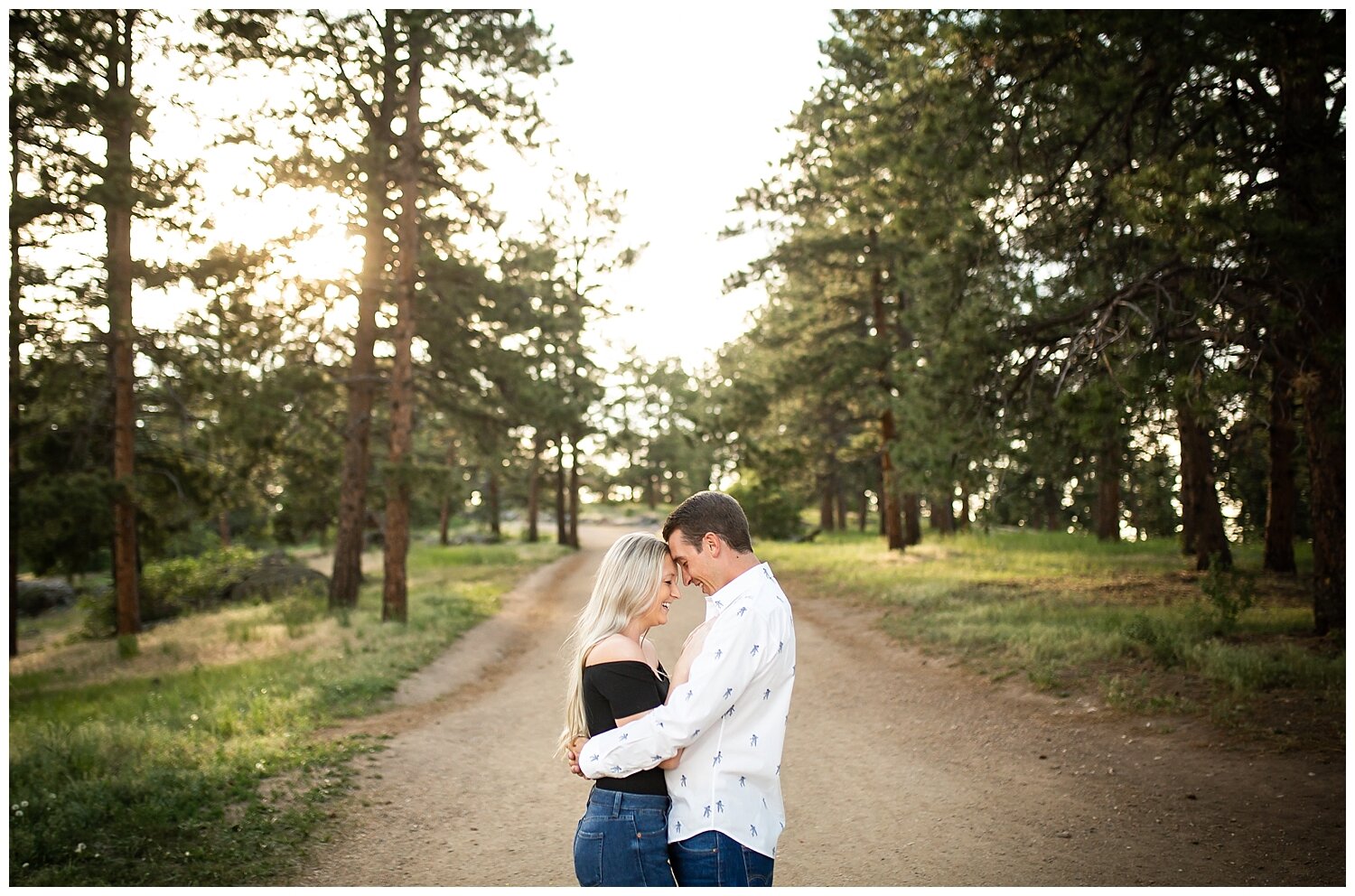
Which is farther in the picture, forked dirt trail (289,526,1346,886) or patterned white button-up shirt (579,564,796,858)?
forked dirt trail (289,526,1346,886)

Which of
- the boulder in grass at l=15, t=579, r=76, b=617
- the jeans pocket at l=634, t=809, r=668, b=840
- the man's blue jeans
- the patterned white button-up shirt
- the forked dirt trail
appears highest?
the patterned white button-up shirt

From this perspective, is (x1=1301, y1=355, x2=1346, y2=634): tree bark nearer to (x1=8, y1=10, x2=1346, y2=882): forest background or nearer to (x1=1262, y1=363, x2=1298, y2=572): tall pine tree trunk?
(x1=8, y1=10, x2=1346, y2=882): forest background

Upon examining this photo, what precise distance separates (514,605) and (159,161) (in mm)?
10712

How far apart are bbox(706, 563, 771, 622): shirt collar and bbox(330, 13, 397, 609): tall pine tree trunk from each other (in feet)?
45.6

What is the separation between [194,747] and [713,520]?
6.69 m

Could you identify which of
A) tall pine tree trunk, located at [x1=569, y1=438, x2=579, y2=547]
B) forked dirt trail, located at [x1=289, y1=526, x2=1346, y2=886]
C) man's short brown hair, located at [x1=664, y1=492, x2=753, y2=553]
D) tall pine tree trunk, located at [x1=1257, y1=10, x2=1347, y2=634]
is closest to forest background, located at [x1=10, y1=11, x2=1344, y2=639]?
tall pine tree trunk, located at [x1=1257, y1=10, x2=1347, y2=634]

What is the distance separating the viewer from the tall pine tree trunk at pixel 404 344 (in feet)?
50.6

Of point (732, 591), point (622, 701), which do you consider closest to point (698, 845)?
point (622, 701)

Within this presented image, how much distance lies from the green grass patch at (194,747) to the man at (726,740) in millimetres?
3763

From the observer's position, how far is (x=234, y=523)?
4734 centimetres

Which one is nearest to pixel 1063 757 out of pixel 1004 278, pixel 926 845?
pixel 926 845

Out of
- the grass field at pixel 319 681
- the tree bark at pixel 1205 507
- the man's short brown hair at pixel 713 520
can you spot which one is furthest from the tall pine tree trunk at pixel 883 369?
the man's short brown hair at pixel 713 520

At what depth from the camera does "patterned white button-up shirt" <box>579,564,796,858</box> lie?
289cm

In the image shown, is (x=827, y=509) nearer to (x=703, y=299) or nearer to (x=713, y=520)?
(x=703, y=299)
